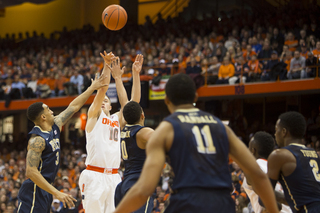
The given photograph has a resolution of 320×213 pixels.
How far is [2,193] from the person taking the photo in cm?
1292

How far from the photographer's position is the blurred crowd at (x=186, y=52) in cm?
1302

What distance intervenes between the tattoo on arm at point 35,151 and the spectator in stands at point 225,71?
9346mm

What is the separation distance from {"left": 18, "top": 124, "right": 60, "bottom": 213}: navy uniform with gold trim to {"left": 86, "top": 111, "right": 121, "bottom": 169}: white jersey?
58cm

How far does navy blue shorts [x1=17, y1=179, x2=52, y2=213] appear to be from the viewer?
4883 millimetres

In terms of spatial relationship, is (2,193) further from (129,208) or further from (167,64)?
(129,208)

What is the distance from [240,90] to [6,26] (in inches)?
716

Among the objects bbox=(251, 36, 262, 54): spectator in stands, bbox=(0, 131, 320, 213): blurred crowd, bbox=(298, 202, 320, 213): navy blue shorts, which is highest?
bbox=(251, 36, 262, 54): spectator in stands

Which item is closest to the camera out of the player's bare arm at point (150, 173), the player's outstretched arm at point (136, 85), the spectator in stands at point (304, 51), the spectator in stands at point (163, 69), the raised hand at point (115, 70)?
the player's bare arm at point (150, 173)

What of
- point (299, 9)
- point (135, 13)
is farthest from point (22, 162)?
point (299, 9)

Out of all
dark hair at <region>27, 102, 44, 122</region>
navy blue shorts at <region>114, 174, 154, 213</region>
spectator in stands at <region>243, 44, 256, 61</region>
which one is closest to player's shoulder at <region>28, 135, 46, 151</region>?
dark hair at <region>27, 102, 44, 122</region>

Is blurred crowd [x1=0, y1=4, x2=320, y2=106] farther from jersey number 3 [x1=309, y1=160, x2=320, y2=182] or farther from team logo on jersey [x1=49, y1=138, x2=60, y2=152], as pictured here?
jersey number 3 [x1=309, y1=160, x2=320, y2=182]

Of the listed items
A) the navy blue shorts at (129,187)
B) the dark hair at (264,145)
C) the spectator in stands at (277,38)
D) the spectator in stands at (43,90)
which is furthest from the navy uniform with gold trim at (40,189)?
the spectator in stands at (43,90)

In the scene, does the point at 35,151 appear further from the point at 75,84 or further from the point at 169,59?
the point at 75,84

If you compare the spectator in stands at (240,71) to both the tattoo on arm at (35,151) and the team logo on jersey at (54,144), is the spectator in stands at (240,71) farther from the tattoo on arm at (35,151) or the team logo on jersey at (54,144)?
the tattoo on arm at (35,151)
